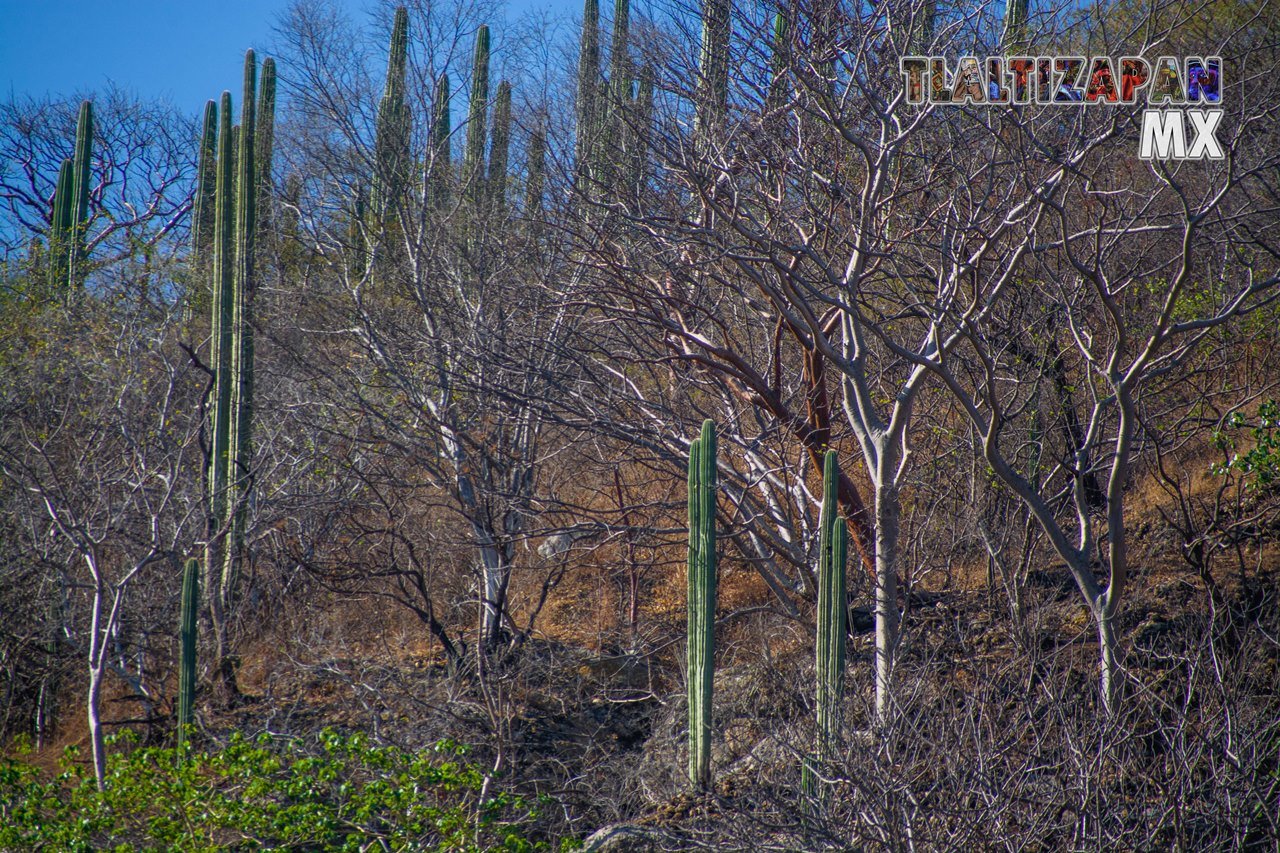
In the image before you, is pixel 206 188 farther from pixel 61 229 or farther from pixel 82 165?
pixel 82 165

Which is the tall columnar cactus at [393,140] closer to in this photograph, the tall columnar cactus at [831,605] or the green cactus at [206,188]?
the tall columnar cactus at [831,605]

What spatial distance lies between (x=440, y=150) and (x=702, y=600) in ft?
21.8

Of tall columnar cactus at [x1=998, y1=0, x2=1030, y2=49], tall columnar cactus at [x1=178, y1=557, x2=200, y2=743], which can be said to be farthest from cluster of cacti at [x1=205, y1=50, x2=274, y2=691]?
tall columnar cactus at [x1=998, y1=0, x2=1030, y2=49]

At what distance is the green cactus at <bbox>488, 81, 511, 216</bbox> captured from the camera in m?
10.8

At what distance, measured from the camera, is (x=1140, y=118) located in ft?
21.1

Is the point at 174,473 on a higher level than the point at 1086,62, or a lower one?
lower

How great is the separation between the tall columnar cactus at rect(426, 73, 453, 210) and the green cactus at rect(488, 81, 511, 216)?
0.46 metres

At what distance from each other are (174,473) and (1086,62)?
23.7 feet

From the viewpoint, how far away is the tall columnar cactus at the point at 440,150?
10.4m

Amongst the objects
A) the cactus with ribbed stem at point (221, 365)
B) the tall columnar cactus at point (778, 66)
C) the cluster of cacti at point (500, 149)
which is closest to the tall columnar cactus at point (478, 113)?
the cluster of cacti at point (500, 149)

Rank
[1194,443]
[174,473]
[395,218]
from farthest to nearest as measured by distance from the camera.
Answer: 1. [395,218]
2. [1194,443]
3. [174,473]

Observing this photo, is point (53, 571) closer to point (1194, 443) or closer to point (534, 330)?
point (534, 330)

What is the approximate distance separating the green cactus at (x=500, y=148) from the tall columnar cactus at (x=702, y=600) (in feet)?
15.8

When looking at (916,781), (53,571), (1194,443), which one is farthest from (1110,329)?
(53,571)
